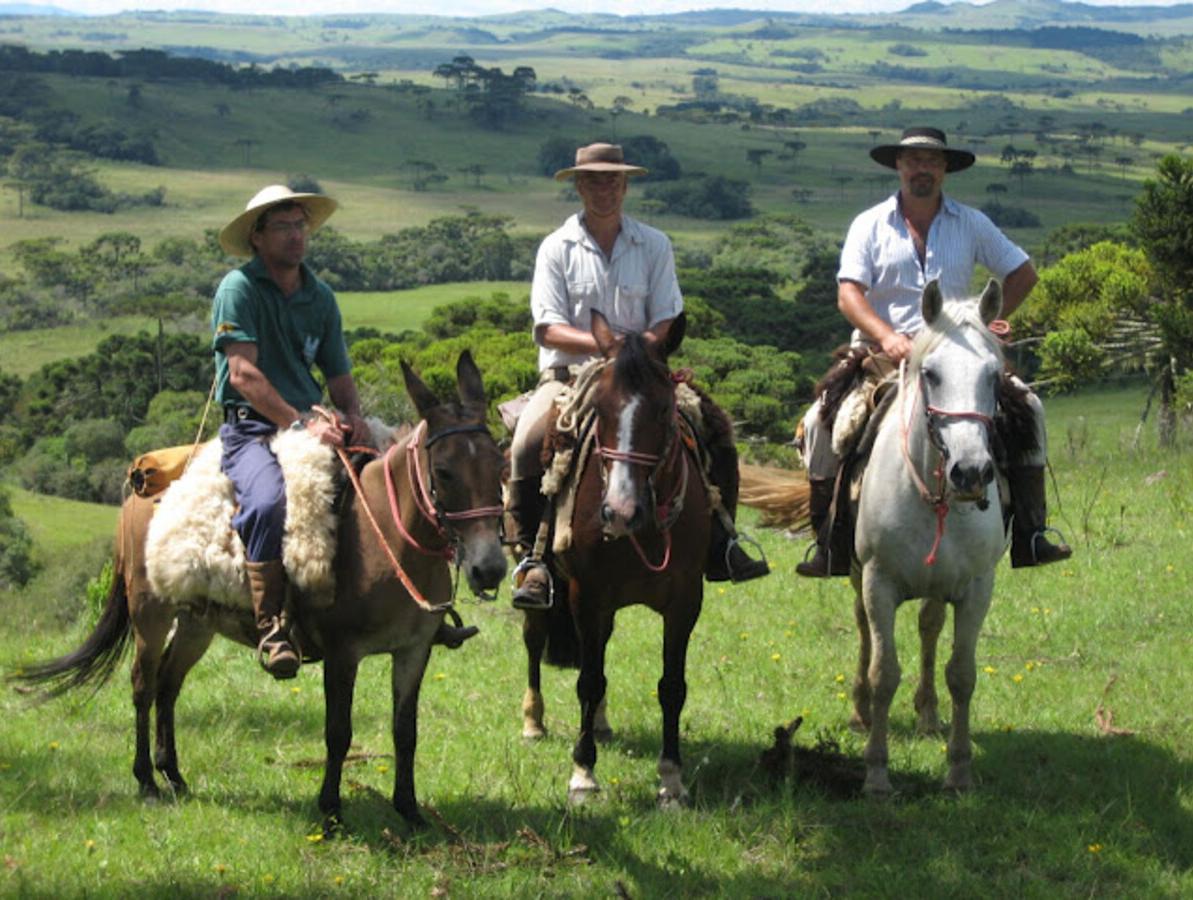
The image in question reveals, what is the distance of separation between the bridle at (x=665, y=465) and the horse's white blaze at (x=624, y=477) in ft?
0.12

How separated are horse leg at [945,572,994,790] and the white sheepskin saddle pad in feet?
11.6

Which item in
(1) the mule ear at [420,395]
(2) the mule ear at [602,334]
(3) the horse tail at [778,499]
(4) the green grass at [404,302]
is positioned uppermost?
(2) the mule ear at [602,334]

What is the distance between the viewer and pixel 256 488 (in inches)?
285

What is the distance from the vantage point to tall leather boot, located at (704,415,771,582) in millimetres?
8336

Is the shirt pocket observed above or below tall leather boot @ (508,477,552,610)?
above

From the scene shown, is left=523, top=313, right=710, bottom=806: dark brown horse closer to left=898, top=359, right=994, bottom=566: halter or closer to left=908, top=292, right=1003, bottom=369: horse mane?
left=898, top=359, right=994, bottom=566: halter

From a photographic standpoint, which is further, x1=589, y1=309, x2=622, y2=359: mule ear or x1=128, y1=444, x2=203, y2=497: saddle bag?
x1=128, y1=444, x2=203, y2=497: saddle bag

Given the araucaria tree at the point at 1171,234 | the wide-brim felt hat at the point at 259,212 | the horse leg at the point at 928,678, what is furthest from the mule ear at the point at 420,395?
the araucaria tree at the point at 1171,234

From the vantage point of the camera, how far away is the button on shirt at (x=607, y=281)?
8.58 m

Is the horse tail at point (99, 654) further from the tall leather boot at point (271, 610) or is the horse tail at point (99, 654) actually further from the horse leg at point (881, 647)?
the horse leg at point (881, 647)

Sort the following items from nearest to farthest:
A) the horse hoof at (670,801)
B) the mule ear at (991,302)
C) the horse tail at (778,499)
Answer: the mule ear at (991,302)
the horse hoof at (670,801)
the horse tail at (778,499)

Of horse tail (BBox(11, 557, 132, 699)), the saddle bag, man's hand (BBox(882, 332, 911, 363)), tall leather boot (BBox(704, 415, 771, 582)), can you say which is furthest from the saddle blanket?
man's hand (BBox(882, 332, 911, 363))

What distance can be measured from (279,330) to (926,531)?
3.71 meters

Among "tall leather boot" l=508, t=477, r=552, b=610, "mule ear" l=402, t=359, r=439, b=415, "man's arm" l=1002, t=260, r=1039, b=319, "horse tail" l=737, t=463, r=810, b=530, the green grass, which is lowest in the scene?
the green grass
